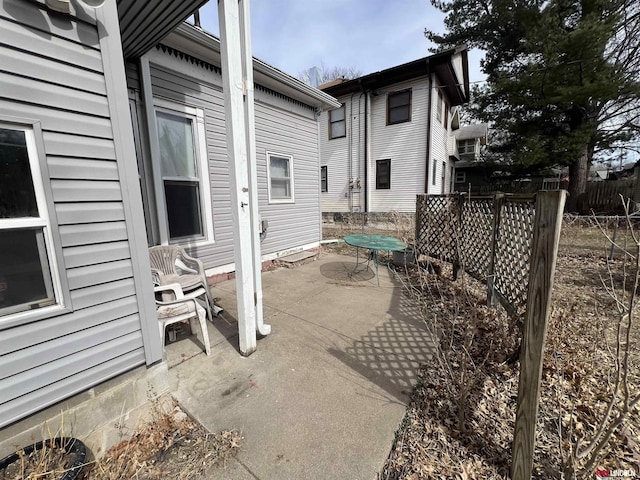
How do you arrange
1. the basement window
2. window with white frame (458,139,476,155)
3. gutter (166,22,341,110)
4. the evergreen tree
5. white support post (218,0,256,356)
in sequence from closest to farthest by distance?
white support post (218,0,256,356) → gutter (166,22,341,110) → the evergreen tree → the basement window → window with white frame (458,139,476,155)

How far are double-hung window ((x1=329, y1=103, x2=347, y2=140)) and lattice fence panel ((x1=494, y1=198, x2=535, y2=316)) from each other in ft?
34.6

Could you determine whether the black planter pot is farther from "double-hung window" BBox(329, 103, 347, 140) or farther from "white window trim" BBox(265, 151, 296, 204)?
"double-hung window" BBox(329, 103, 347, 140)

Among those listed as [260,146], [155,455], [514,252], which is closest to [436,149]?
[260,146]

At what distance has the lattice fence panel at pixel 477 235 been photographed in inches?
140

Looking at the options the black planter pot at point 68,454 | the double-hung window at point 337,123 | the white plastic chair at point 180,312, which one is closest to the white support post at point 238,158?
the white plastic chair at point 180,312

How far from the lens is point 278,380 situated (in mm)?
2219

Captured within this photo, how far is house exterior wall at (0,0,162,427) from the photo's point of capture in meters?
1.37

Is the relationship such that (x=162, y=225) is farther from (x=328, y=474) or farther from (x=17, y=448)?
(x=328, y=474)

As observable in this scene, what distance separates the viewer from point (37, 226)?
4.68 feet

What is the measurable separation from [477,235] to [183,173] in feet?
14.8

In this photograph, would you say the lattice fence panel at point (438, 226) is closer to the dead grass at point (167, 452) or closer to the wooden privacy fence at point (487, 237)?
the wooden privacy fence at point (487, 237)

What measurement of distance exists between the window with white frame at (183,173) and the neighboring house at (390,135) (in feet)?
29.3

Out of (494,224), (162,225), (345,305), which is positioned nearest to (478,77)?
(494,224)

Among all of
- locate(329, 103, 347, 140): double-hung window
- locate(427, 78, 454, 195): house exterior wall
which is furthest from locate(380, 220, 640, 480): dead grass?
locate(329, 103, 347, 140): double-hung window
